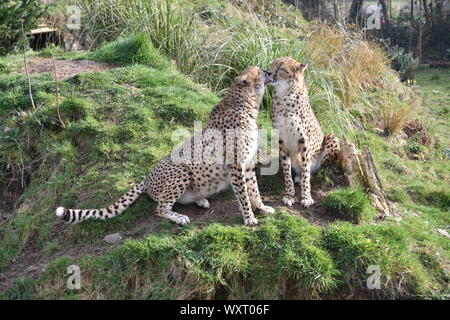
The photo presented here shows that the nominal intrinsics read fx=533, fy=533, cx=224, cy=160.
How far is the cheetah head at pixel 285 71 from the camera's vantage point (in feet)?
15.1

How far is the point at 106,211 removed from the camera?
434 cm

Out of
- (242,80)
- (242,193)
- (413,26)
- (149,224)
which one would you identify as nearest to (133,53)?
(242,80)

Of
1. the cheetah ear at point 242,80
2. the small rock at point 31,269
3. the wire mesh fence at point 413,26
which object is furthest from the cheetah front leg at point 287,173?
the wire mesh fence at point 413,26

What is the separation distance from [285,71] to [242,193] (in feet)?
3.87

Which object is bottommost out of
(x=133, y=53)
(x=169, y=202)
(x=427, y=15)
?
(x=169, y=202)

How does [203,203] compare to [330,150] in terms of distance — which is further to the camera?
[330,150]

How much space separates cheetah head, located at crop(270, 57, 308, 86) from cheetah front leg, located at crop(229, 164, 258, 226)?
3.07ft

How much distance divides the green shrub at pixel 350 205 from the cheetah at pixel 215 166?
0.53 metres

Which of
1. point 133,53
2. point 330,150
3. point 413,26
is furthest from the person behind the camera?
point 413,26

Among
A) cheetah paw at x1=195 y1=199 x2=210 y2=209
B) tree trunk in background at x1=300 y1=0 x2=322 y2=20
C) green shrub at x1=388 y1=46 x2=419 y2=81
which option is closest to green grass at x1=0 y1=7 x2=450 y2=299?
cheetah paw at x1=195 y1=199 x2=210 y2=209

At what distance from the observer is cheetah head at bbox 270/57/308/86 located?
181 inches

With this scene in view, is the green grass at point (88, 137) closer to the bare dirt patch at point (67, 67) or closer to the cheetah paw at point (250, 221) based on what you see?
the bare dirt patch at point (67, 67)

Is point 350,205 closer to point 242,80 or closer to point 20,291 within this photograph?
point 242,80

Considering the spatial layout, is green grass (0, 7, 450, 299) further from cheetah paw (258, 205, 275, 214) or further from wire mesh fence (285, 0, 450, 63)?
wire mesh fence (285, 0, 450, 63)
